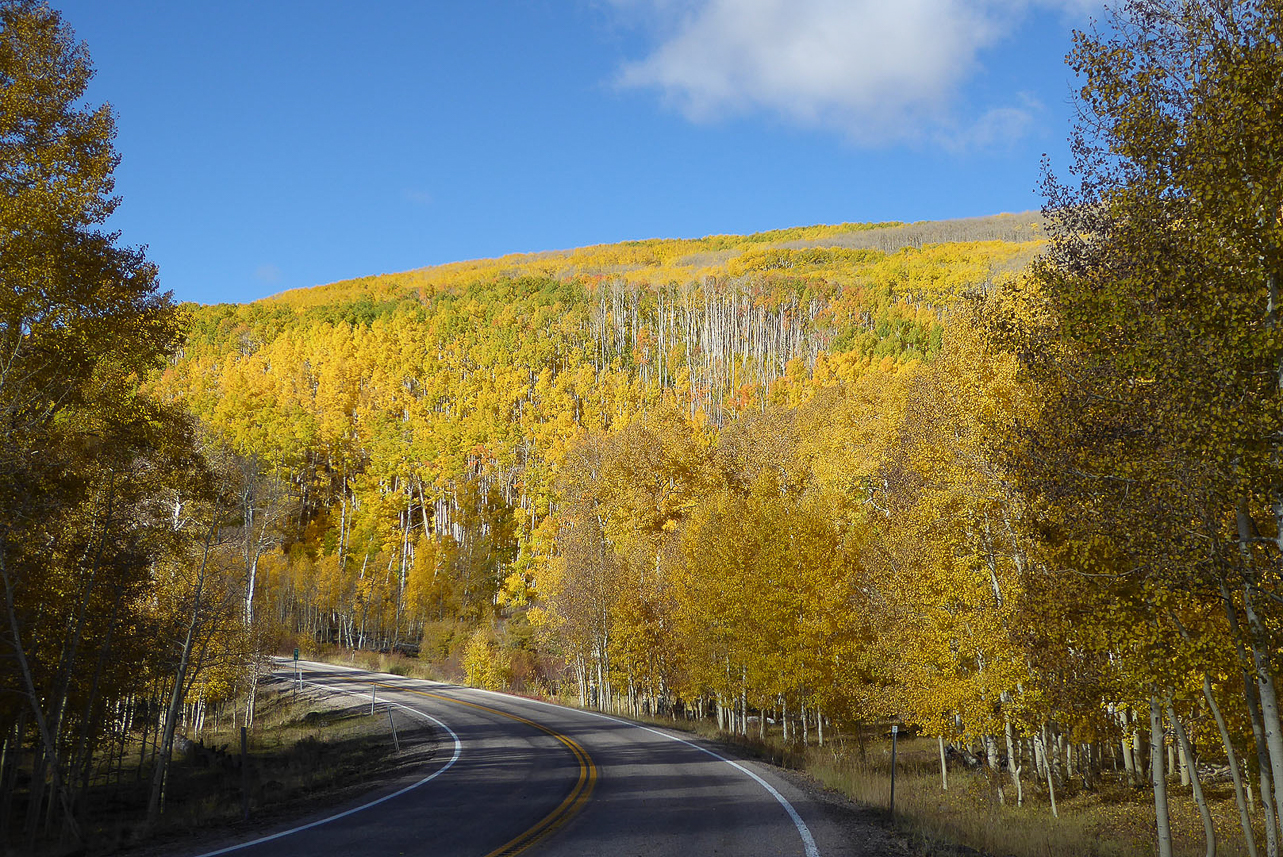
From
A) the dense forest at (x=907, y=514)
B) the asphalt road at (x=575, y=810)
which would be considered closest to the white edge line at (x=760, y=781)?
the asphalt road at (x=575, y=810)

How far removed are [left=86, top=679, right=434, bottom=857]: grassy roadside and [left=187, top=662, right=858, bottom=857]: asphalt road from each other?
1.40 meters

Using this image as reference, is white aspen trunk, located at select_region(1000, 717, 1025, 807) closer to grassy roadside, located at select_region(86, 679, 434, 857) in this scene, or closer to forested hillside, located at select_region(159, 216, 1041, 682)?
forested hillside, located at select_region(159, 216, 1041, 682)

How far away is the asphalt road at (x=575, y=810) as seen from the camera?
9531mm

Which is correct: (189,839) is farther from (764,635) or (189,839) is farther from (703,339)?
(703,339)

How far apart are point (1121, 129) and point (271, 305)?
606 ft

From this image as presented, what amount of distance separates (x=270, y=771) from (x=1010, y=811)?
2172 cm

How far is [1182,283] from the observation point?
8938 mm

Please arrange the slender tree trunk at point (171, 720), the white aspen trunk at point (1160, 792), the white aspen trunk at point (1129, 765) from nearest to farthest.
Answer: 1. the white aspen trunk at point (1160, 792)
2. the slender tree trunk at point (171, 720)
3. the white aspen trunk at point (1129, 765)

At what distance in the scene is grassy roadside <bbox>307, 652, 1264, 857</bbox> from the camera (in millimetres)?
12102

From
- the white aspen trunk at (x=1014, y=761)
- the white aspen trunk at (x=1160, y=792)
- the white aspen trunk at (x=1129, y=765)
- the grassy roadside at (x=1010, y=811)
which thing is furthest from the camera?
the white aspen trunk at (x=1129, y=765)

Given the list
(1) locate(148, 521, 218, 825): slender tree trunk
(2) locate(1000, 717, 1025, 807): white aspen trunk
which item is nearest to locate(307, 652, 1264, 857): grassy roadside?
(2) locate(1000, 717, 1025, 807): white aspen trunk

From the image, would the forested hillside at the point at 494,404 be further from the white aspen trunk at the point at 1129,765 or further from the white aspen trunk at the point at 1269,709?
the white aspen trunk at the point at 1269,709

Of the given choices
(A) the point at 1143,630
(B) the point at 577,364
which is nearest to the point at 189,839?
(A) the point at 1143,630

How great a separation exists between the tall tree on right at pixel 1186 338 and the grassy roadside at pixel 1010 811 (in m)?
2.81
